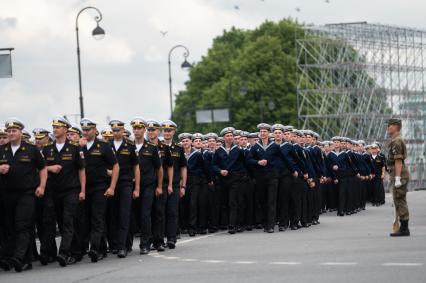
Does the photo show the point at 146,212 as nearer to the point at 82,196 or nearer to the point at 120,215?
the point at 120,215

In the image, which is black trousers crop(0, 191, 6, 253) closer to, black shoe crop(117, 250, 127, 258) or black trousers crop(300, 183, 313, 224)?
black shoe crop(117, 250, 127, 258)

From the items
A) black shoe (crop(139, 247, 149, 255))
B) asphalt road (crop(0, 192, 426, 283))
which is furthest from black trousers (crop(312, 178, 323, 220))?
black shoe (crop(139, 247, 149, 255))

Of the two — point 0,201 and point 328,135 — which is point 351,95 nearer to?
point 328,135

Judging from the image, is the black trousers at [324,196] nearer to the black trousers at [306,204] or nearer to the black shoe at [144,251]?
the black trousers at [306,204]

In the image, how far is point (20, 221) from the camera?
54.3 ft

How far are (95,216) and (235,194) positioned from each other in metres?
7.51

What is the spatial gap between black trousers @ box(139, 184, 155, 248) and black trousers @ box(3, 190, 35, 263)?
2389mm

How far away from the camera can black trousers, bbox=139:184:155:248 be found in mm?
18672

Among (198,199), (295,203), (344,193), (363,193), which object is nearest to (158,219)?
(198,199)

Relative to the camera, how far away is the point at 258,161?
24.3 meters

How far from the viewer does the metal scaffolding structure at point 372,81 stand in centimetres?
7138

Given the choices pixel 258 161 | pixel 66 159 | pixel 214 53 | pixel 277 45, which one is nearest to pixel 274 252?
pixel 66 159

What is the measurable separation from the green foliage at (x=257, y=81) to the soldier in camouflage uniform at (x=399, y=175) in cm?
5778

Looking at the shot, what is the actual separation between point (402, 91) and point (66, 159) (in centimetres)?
5640
